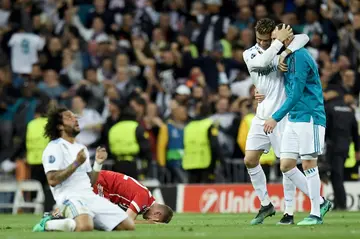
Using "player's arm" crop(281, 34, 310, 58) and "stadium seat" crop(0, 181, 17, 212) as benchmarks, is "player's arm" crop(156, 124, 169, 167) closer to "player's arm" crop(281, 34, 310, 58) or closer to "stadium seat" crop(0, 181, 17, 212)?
"stadium seat" crop(0, 181, 17, 212)

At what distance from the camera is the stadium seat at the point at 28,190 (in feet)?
79.1

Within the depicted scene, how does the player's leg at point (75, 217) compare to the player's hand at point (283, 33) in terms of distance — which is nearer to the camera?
the player's leg at point (75, 217)

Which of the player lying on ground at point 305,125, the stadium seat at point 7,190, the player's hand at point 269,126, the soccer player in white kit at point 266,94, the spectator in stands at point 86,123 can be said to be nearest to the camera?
the player's hand at point 269,126

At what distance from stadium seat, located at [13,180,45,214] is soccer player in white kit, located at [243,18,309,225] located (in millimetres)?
9222

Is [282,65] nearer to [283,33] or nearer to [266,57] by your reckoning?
[266,57]

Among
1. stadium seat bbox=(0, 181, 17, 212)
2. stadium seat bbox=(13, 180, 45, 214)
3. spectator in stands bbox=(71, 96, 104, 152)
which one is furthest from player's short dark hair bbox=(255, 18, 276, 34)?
stadium seat bbox=(0, 181, 17, 212)

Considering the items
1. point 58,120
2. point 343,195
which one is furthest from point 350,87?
point 58,120

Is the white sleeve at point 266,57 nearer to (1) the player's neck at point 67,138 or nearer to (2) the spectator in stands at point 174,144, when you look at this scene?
(1) the player's neck at point 67,138

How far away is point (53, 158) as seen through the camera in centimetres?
1405

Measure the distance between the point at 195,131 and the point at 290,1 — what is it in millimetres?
7011

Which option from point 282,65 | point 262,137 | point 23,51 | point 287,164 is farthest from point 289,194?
point 23,51

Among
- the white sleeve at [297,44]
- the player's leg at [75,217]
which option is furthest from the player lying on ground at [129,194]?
the white sleeve at [297,44]

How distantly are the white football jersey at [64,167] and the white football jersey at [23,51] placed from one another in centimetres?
1326

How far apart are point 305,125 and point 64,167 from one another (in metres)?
3.06
